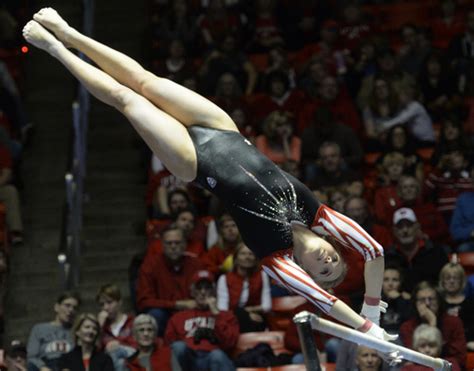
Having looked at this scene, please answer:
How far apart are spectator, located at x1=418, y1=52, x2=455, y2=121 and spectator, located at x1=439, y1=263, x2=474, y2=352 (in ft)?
11.1

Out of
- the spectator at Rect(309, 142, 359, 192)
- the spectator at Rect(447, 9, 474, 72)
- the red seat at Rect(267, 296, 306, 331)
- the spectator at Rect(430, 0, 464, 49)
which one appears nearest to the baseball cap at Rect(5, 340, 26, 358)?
the red seat at Rect(267, 296, 306, 331)

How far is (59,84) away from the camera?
1449cm

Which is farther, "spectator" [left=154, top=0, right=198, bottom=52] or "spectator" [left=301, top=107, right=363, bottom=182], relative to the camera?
"spectator" [left=154, top=0, right=198, bottom=52]

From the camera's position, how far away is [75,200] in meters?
12.5

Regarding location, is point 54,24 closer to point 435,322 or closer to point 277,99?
point 435,322

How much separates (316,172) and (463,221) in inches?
61.3

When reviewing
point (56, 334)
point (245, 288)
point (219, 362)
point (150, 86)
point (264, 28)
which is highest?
point (264, 28)

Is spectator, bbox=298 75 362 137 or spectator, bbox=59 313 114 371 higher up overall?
spectator, bbox=298 75 362 137

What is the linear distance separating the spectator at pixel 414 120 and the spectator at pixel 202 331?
3.33 m

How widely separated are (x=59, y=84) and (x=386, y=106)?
4008 millimetres

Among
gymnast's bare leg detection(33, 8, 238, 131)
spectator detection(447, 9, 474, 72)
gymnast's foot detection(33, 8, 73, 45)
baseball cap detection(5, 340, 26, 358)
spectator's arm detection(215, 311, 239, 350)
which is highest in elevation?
spectator detection(447, 9, 474, 72)

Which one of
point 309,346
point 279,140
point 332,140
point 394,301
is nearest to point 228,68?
point 279,140

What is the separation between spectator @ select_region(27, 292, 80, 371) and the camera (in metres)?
10.2

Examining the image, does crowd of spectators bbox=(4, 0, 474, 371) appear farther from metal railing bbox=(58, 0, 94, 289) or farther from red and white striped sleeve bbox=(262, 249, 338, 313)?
red and white striped sleeve bbox=(262, 249, 338, 313)
